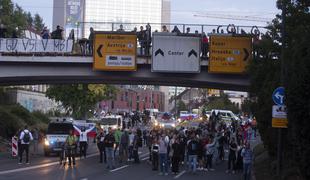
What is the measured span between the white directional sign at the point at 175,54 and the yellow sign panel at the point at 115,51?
52.1 inches

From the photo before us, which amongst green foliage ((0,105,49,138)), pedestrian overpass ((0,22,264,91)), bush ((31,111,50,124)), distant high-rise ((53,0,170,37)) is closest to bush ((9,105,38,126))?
green foliage ((0,105,49,138))

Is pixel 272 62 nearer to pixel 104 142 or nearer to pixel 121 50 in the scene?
pixel 104 142

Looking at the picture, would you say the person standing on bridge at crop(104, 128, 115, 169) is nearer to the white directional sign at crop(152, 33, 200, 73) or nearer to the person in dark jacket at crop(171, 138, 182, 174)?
the person in dark jacket at crop(171, 138, 182, 174)

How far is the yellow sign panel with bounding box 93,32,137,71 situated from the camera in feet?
124

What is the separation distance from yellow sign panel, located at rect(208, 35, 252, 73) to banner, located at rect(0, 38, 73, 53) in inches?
335

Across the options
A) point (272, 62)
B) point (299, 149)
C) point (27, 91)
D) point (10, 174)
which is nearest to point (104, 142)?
point (10, 174)

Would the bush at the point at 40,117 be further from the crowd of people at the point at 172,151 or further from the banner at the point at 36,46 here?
the crowd of people at the point at 172,151

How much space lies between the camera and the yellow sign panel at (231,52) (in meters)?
37.9

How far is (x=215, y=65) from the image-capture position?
37.9m

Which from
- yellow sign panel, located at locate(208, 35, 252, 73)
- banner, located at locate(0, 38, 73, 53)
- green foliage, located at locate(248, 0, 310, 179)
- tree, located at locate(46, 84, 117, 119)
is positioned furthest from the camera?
tree, located at locate(46, 84, 117, 119)

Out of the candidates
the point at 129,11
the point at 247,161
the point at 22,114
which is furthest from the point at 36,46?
the point at 129,11

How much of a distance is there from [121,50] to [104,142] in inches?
343

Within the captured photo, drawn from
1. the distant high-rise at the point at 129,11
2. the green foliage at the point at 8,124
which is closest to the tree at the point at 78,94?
the green foliage at the point at 8,124

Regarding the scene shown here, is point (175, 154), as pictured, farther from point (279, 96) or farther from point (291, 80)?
point (291, 80)
